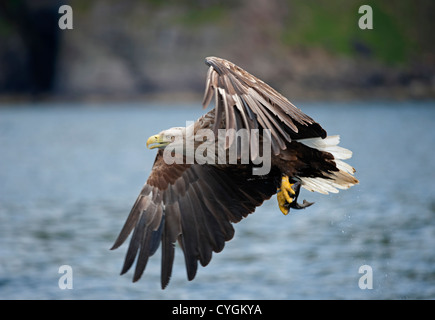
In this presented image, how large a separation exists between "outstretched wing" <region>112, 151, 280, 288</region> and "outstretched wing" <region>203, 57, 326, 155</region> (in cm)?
109

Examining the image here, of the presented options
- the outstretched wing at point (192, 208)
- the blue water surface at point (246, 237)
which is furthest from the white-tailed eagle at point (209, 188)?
the blue water surface at point (246, 237)

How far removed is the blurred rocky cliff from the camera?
218 feet

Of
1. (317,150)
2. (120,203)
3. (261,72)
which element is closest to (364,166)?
(120,203)

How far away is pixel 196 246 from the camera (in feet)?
20.1

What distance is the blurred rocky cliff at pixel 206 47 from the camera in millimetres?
66438

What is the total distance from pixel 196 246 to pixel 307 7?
74300mm

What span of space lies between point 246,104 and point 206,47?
221 ft

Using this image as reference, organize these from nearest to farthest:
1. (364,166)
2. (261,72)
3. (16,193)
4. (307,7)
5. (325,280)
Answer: (325,280) < (16,193) < (364,166) < (261,72) < (307,7)

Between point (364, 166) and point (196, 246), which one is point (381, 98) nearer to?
point (364, 166)

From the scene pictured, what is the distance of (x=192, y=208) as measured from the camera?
20.6ft

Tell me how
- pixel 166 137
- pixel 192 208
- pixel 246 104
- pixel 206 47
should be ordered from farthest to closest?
pixel 206 47
pixel 192 208
pixel 166 137
pixel 246 104

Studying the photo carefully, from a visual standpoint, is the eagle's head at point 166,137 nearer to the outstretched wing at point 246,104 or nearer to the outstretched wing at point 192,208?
the outstretched wing at point 192,208

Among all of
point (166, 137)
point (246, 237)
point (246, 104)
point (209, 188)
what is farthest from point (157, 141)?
point (246, 237)

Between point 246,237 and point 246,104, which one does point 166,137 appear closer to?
point 246,104
